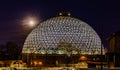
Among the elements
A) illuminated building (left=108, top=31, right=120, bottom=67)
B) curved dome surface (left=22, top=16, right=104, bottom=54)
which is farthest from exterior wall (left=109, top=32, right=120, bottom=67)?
curved dome surface (left=22, top=16, right=104, bottom=54)

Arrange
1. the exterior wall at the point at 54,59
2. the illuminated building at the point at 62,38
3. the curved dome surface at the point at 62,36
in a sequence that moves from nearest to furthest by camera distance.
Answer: the exterior wall at the point at 54,59 < the illuminated building at the point at 62,38 < the curved dome surface at the point at 62,36

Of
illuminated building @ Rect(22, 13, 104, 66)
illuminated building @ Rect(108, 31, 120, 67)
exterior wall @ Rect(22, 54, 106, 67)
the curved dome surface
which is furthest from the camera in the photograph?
the curved dome surface

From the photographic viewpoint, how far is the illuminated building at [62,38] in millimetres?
95406

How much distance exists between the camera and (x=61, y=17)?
101438mm

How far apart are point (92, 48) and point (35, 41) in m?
13.7

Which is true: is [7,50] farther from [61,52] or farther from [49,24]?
[61,52]

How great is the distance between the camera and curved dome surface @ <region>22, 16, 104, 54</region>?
96875 mm

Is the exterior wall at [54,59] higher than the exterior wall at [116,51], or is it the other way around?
the exterior wall at [116,51]

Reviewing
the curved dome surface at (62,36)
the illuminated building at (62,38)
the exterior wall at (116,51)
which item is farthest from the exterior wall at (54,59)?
the curved dome surface at (62,36)

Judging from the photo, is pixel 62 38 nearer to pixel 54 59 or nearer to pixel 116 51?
pixel 54 59

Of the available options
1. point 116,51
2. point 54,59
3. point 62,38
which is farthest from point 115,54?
point 62,38

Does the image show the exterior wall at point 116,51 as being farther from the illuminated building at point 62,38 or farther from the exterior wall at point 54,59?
the illuminated building at point 62,38

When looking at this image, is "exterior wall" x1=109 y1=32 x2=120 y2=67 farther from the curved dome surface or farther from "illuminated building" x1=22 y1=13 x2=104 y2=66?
the curved dome surface

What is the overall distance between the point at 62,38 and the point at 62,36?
2.56ft
